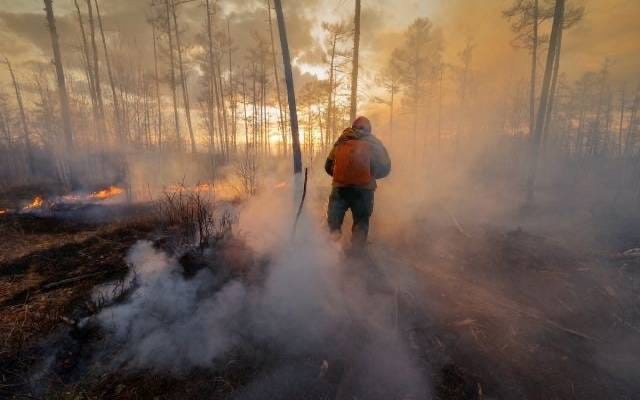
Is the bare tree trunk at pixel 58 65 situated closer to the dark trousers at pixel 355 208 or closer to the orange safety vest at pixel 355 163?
the dark trousers at pixel 355 208

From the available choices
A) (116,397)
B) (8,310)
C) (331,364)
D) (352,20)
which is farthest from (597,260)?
(352,20)

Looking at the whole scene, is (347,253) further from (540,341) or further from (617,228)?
(617,228)

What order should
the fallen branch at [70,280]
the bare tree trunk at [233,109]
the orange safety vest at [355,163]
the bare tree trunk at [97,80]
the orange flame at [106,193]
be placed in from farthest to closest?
the bare tree trunk at [233,109] → the bare tree trunk at [97,80] → the orange flame at [106,193] → the orange safety vest at [355,163] → the fallen branch at [70,280]

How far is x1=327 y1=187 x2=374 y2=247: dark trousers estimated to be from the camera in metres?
4.55

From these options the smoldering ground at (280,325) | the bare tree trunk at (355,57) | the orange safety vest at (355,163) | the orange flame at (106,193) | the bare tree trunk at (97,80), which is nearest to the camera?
the smoldering ground at (280,325)

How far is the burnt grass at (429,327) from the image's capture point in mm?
2379

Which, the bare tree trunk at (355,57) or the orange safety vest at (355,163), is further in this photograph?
the bare tree trunk at (355,57)

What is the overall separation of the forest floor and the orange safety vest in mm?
1500

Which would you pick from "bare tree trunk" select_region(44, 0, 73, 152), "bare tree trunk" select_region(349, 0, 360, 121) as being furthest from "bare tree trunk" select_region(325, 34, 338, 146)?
"bare tree trunk" select_region(44, 0, 73, 152)

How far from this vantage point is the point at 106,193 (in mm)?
11492

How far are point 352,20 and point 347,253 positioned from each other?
12.8 metres

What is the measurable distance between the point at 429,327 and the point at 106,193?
12843 mm

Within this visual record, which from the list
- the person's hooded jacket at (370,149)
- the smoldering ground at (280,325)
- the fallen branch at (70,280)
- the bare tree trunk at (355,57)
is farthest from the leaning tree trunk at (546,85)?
the fallen branch at (70,280)

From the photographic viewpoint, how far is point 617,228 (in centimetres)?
1023
